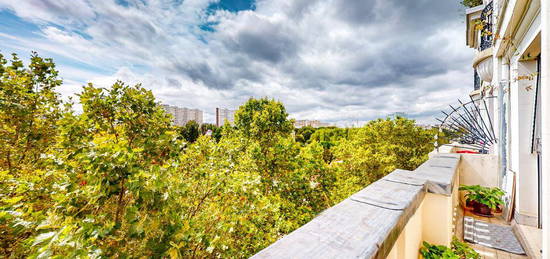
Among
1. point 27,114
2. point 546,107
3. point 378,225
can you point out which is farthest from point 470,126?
point 27,114

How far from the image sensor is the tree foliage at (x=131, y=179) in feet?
4.03

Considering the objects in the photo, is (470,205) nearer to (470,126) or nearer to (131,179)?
(470,126)

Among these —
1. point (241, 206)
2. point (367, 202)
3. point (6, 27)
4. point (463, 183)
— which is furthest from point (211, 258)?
point (463, 183)

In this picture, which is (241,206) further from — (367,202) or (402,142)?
(402,142)

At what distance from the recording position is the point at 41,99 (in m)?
2.97

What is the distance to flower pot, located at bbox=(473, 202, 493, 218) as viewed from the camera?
4.36m

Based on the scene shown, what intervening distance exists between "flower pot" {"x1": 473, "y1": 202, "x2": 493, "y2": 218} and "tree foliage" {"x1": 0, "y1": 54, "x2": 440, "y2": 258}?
3243 millimetres

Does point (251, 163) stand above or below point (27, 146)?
below

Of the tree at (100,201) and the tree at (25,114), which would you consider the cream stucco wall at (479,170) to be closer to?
the tree at (100,201)

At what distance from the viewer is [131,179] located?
128 cm

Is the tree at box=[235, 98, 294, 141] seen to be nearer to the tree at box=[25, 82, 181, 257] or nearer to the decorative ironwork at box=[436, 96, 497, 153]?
the tree at box=[25, 82, 181, 257]

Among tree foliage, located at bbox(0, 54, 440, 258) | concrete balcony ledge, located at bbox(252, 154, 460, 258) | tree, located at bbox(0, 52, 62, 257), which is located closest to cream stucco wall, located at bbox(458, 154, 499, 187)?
tree foliage, located at bbox(0, 54, 440, 258)

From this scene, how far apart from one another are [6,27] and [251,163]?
4.59 m

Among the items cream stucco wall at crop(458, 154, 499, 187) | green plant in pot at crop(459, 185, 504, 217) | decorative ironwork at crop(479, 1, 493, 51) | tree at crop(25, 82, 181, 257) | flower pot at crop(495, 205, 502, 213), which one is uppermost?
decorative ironwork at crop(479, 1, 493, 51)
